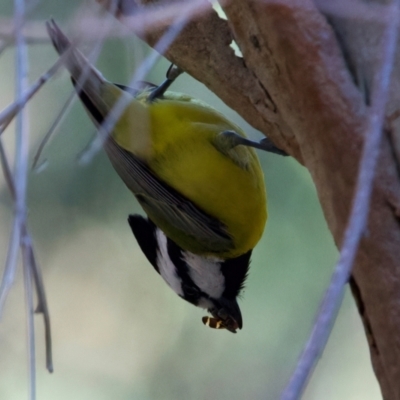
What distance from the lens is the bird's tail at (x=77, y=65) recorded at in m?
1.34

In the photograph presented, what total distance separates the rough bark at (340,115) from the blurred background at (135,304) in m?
1.96

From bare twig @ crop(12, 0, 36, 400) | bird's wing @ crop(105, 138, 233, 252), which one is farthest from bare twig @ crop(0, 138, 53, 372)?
bird's wing @ crop(105, 138, 233, 252)

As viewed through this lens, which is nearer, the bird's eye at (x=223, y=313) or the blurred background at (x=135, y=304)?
the bird's eye at (x=223, y=313)

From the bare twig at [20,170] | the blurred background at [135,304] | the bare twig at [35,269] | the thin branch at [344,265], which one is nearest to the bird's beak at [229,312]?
the bare twig at [35,269]

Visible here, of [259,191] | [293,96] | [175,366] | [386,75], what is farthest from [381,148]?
[175,366]

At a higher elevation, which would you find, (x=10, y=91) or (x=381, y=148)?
(x=10, y=91)

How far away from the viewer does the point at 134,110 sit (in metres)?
1.98

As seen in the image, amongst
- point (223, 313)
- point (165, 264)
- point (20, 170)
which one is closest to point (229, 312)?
point (223, 313)

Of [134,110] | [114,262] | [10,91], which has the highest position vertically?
[10,91]

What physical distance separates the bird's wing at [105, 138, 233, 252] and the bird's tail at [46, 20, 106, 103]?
0.59 feet

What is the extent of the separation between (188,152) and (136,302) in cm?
217

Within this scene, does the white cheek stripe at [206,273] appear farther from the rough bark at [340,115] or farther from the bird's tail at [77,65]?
the rough bark at [340,115]

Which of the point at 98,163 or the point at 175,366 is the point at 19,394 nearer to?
the point at 175,366

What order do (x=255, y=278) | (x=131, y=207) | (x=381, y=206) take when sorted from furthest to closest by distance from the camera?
1. (x=131, y=207)
2. (x=255, y=278)
3. (x=381, y=206)
